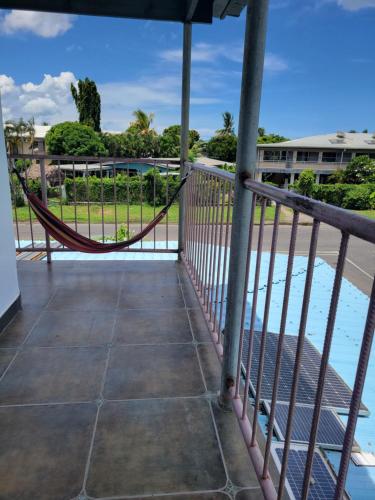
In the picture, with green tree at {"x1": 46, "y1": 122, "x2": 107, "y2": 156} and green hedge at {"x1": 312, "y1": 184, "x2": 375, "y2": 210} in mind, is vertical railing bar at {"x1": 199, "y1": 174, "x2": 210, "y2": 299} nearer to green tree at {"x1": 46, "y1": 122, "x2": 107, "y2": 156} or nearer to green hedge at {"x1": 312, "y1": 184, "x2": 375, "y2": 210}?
green hedge at {"x1": 312, "y1": 184, "x2": 375, "y2": 210}

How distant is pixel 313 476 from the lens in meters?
1.77

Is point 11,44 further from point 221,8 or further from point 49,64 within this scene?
point 221,8

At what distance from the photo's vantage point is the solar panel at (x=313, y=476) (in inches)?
62.7

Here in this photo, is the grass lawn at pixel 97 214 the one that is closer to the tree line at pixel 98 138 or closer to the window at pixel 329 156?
the tree line at pixel 98 138

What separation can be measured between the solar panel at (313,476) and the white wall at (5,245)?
1.89 m

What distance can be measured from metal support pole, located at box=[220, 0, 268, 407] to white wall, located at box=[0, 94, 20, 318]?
5.18 feet

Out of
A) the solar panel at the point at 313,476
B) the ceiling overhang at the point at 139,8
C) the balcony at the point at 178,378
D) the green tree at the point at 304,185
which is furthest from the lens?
the ceiling overhang at the point at 139,8

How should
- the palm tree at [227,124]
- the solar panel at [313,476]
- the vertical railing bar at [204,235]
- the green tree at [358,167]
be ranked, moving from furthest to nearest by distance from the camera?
1. the palm tree at [227,124]
2. the green tree at [358,167]
3. the vertical railing bar at [204,235]
4. the solar panel at [313,476]

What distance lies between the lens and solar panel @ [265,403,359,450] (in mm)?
2183

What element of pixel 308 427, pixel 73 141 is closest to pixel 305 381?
pixel 308 427

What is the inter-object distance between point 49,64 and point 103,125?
16.3 m

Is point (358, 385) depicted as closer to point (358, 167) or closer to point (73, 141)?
point (358, 167)

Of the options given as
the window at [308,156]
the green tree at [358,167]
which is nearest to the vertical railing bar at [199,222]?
the green tree at [358,167]

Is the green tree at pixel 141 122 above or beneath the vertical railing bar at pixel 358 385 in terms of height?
above
